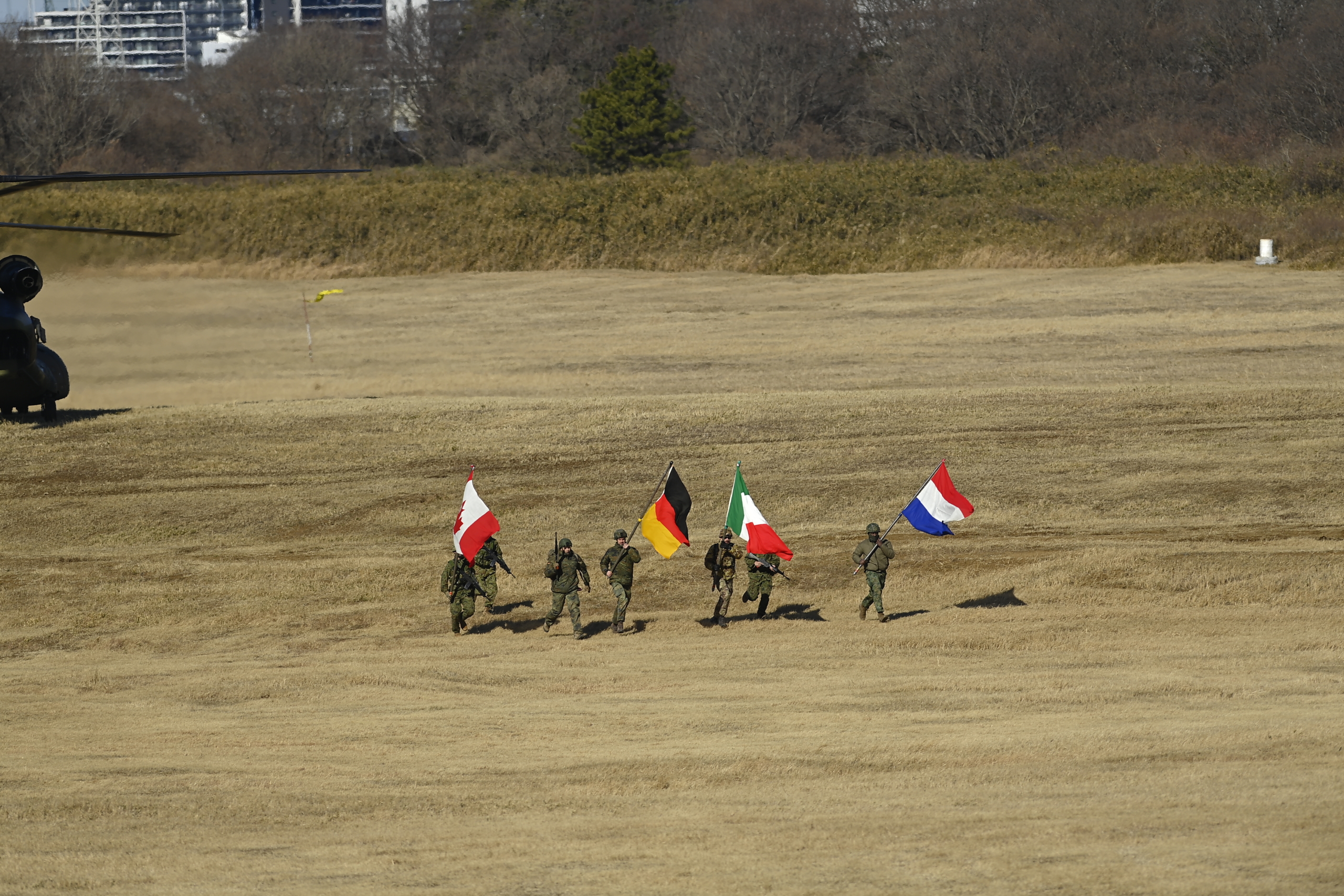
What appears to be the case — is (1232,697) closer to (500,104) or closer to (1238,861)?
(1238,861)

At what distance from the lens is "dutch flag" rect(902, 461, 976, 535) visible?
18156 millimetres

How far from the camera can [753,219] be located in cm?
5275

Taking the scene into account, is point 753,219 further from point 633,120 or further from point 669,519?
point 669,519

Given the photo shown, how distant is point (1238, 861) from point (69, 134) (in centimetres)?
6722

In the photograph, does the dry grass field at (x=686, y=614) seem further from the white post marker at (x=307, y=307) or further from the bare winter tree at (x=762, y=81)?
the bare winter tree at (x=762, y=81)

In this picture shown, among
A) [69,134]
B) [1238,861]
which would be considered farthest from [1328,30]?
[1238,861]

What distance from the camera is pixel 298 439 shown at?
94.1ft

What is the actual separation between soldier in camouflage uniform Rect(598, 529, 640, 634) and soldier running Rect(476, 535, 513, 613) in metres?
1.31

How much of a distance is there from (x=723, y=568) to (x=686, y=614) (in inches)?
48.4

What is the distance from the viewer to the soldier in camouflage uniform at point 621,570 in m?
18.0

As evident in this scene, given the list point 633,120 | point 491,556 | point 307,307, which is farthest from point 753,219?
point 491,556

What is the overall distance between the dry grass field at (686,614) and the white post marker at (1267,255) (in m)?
3.36

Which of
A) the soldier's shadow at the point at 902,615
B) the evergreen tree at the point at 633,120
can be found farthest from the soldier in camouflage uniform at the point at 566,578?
the evergreen tree at the point at 633,120

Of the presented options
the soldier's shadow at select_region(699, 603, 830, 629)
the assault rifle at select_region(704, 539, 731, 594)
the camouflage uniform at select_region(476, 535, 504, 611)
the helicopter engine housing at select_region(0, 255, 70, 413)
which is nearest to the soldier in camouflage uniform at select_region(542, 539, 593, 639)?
the camouflage uniform at select_region(476, 535, 504, 611)
